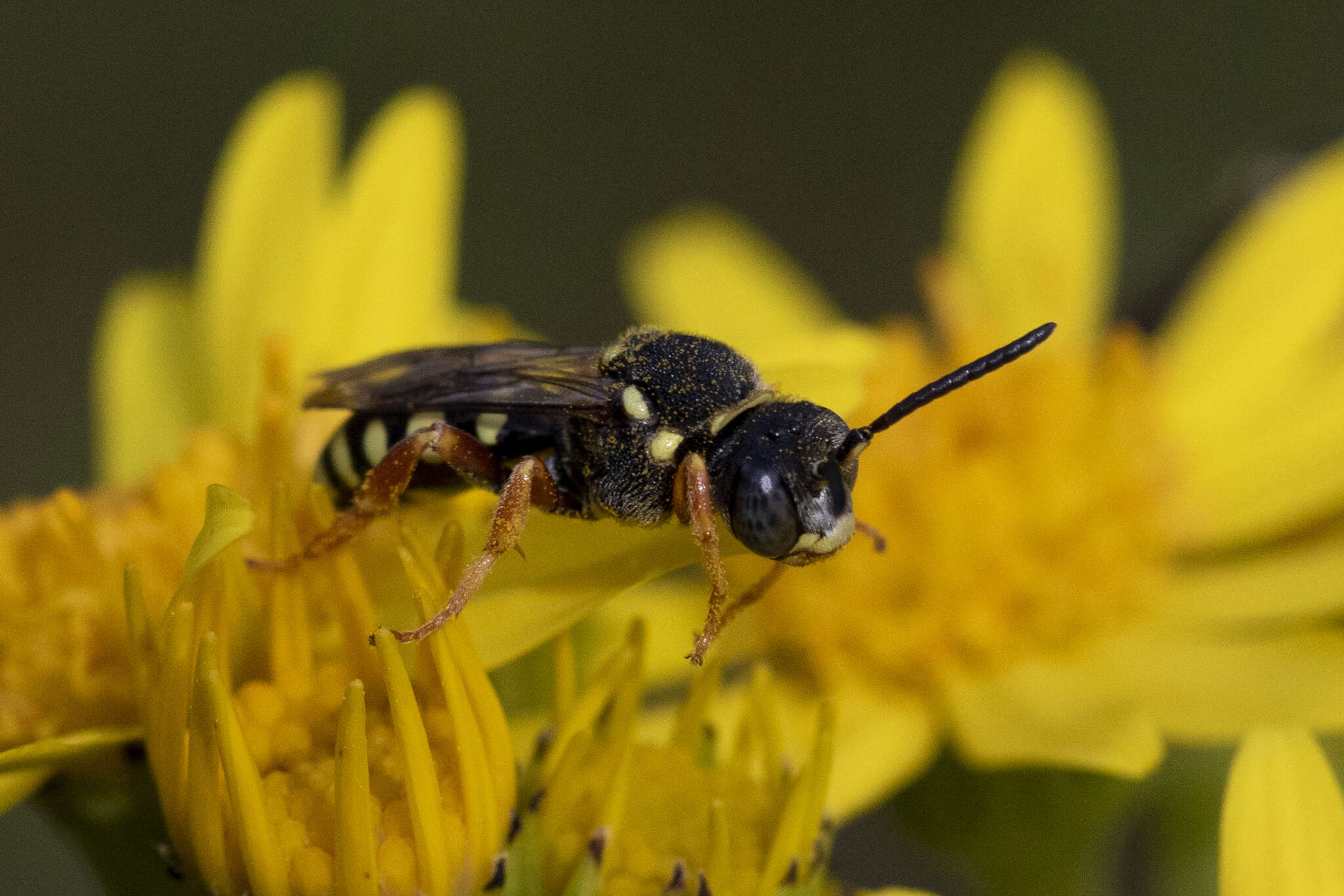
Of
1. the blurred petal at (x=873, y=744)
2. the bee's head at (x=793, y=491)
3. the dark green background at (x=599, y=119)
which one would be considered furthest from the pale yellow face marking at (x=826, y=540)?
the dark green background at (x=599, y=119)

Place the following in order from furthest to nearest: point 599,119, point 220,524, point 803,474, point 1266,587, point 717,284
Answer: point 599,119, point 717,284, point 1266,587, point 803,474, point 220,524

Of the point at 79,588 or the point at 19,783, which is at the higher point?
the point at 79,588

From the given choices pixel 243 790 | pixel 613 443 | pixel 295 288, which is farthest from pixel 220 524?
pixel 295 288

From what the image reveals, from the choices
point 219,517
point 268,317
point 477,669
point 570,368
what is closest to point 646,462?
point 570,368

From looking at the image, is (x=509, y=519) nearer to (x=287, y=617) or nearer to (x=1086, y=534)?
(x=287, y=617)

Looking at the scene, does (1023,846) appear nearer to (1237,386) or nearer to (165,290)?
(1237,386)

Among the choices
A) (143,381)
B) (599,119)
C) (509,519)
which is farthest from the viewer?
(599,119)
